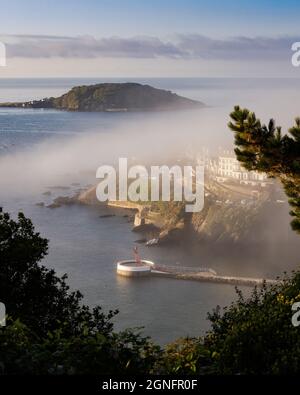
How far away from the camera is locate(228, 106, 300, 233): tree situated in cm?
324

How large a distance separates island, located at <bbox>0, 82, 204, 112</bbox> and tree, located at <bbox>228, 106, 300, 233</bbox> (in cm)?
3858

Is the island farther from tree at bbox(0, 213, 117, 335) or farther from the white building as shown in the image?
tree at bbox(0, 213, 117, 335)

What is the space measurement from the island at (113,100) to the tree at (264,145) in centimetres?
3858

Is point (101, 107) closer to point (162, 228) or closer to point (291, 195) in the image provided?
point (162, 228)

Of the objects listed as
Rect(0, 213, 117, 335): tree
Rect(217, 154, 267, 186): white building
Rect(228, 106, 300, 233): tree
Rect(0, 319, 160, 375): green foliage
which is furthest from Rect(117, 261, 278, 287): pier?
Rect(0, 319, 160, 375): green foliage

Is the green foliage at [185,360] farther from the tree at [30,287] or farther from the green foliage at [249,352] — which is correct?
the tree at [30,287]

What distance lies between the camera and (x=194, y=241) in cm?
2081

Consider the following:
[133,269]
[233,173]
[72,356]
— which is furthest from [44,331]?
[233,173]

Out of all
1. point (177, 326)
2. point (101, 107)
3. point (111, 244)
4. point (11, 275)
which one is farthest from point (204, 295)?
point (101, 107)

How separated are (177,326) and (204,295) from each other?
2.89 metres

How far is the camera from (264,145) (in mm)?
3293

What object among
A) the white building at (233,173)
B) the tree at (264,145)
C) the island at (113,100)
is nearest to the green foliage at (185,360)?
the tree at (264,145)

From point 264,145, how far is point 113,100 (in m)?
42.1

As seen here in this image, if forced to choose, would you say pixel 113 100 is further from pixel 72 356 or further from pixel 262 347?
pixel 72 356
